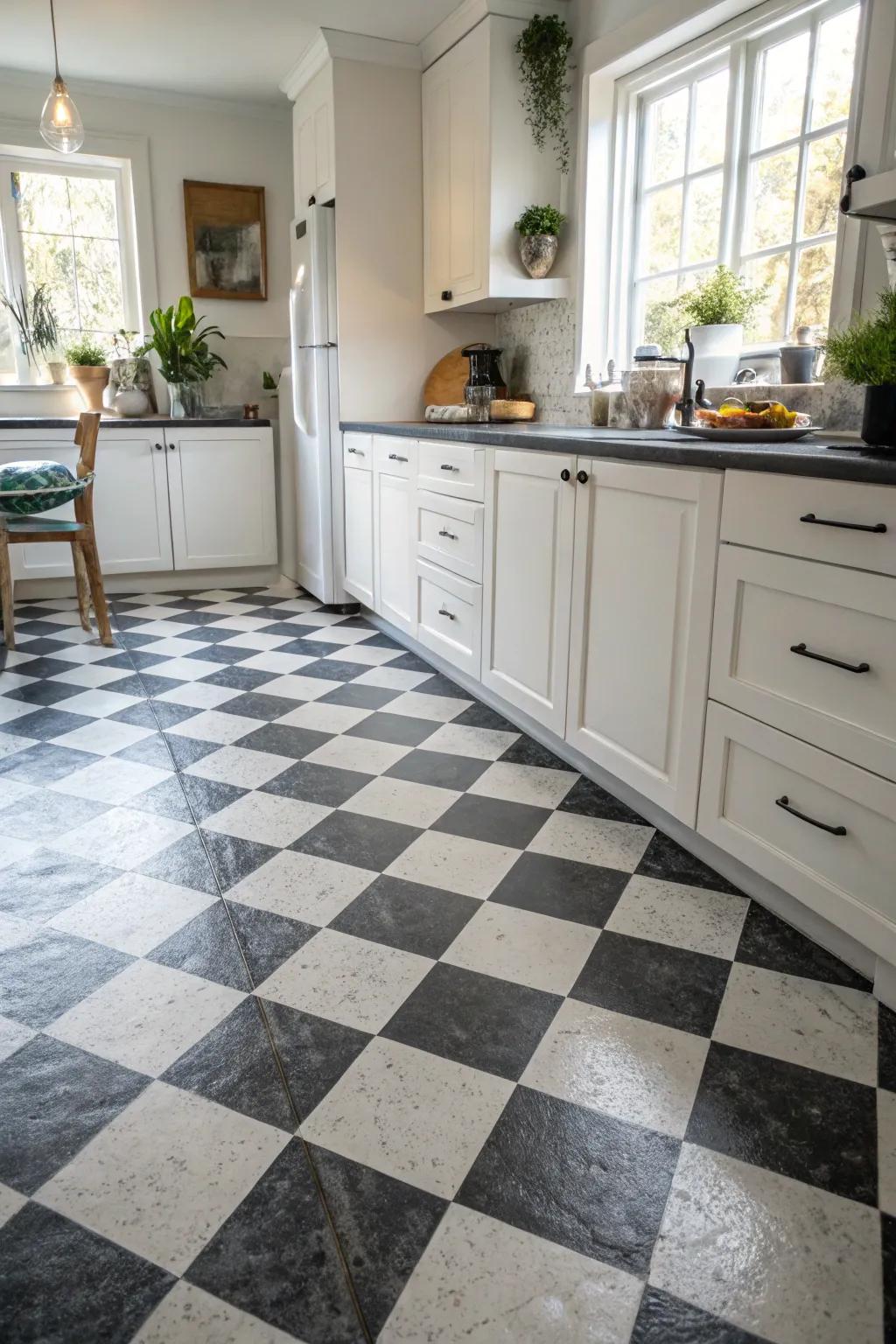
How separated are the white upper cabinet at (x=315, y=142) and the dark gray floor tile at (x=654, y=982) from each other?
11.3 ft

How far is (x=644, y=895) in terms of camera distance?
1.85 m

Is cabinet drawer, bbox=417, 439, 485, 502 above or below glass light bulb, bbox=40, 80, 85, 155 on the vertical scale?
below

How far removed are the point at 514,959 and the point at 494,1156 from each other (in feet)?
1.49

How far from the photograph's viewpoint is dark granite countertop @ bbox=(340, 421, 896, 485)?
1413 mm

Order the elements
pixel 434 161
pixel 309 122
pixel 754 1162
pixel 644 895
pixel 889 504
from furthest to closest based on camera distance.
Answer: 1. pixel 309 122
2. pixel 434 161
3. pixel 644 895
4. pixel 889 504
5. pixel 754 1162

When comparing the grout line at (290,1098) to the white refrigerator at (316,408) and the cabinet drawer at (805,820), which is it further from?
the white refrigerator at (316,408)

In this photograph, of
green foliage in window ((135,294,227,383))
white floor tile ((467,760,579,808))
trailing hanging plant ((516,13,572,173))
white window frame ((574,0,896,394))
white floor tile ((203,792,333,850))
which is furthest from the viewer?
green foliage in window ((135,294,227,383))

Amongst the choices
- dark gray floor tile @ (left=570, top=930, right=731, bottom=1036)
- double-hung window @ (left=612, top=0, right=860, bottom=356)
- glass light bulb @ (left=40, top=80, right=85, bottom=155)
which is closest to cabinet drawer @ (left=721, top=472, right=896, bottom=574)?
dark gray floor tile @ (left=570, top=930, right=731, bottom=1036)

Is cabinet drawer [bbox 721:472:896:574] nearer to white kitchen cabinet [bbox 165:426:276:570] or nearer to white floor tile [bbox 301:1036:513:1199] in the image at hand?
white floor tile [bbox 301:1036:513:1199]

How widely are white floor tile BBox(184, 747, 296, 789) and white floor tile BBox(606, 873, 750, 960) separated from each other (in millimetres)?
1016

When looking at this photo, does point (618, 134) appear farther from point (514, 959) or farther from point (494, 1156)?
point (494, 1156)

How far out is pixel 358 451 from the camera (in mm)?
3904

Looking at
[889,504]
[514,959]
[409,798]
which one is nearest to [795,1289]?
[514,959]

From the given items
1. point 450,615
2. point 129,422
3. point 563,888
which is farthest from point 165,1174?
point 129,422
